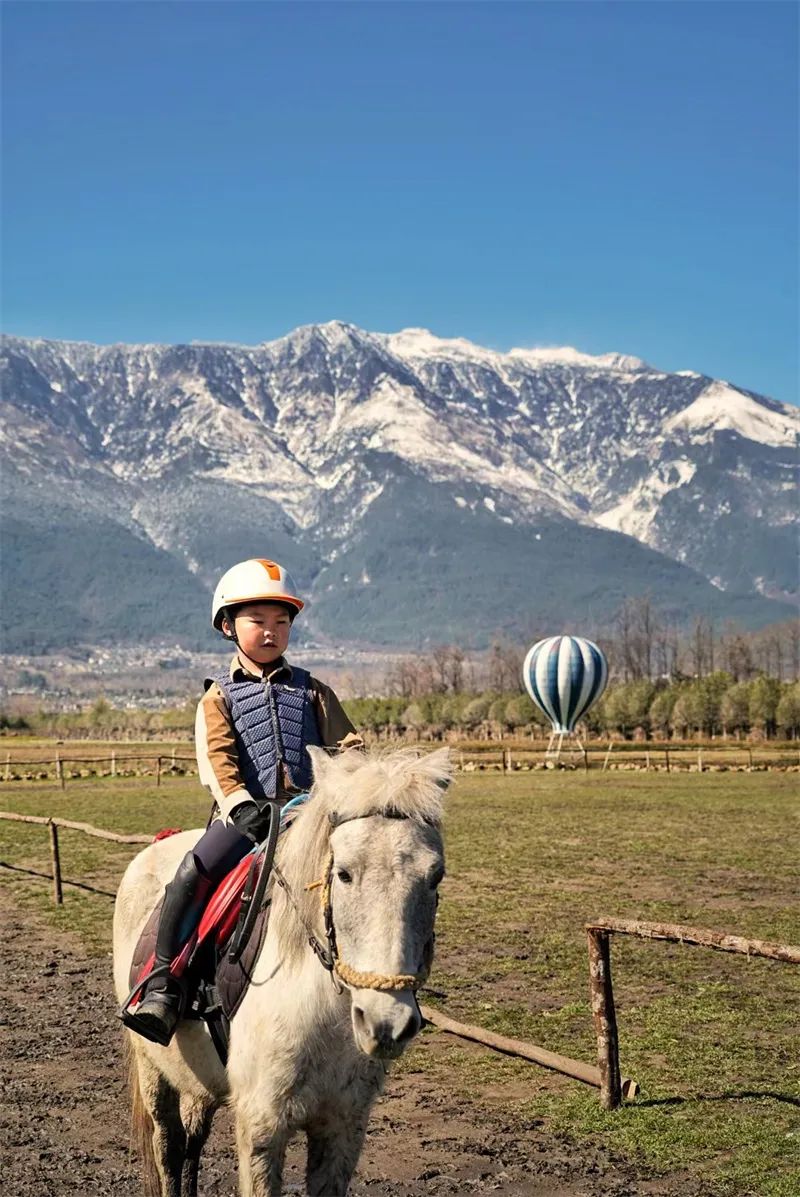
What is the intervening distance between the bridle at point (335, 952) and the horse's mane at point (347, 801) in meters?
0.03

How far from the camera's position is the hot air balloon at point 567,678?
73.4 metres

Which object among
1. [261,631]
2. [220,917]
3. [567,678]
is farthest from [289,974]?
[567,678]

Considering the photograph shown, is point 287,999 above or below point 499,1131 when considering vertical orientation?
above

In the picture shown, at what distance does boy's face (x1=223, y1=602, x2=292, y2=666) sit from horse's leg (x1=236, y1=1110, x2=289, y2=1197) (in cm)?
205

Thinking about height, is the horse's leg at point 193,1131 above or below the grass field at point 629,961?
above

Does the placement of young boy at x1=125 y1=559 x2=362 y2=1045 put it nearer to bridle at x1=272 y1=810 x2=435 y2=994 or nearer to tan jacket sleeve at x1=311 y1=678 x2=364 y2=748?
tan jacket sleeve at x1=311 y1=678 x2=364 y2=748

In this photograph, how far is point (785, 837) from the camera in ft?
89.1

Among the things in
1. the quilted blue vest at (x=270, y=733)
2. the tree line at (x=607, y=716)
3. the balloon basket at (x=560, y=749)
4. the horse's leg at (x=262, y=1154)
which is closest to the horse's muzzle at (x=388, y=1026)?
the horse's leg at (x=262, y=1154)

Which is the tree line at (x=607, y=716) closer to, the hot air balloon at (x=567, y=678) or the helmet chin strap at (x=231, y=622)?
the hot air balloon at (x=567, y=678)

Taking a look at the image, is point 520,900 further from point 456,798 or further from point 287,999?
point 456,798

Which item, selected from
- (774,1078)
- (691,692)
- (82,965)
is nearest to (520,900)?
(82,965)

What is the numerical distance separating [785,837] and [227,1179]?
22.0 m

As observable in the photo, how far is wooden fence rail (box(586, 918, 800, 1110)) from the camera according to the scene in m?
8.52

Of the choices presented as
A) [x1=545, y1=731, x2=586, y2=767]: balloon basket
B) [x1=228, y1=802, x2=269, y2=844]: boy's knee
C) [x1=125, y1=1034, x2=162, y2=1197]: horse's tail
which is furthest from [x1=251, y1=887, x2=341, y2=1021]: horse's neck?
[x1=545, y1=731, x2=586, y2=767]: balloon basket
